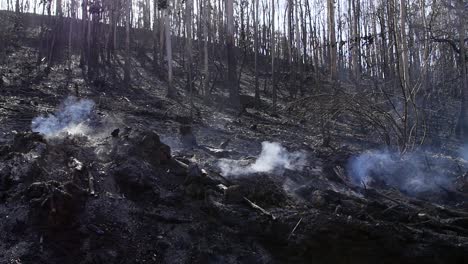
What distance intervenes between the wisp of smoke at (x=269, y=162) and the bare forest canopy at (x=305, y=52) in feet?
3.46

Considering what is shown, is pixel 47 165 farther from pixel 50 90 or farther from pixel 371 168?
pixel 50 90

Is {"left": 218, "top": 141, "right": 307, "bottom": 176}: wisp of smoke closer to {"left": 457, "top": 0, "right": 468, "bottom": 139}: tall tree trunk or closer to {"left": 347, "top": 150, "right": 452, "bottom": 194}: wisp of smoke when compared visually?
{"left": 347, "top": 150, "right": 452, "bottom": 194}: wisp of smoke

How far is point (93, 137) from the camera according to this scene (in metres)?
9.07

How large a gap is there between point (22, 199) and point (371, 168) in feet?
21.8

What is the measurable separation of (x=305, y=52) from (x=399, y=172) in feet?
58.8

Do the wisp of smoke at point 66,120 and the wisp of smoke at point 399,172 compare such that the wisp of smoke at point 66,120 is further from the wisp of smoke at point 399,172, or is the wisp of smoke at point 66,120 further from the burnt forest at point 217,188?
the wisp of smoke at point 399,172

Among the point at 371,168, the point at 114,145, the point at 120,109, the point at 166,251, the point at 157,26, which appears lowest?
the point at 166,251

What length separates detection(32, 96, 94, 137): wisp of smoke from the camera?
9.23 metres

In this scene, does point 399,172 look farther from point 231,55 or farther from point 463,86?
point 231,55

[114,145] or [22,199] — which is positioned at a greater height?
[114,145]

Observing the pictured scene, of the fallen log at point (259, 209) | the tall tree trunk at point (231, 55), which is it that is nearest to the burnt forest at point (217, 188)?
the fallen log at point (259, 209)

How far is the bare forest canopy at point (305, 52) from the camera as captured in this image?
1058cm

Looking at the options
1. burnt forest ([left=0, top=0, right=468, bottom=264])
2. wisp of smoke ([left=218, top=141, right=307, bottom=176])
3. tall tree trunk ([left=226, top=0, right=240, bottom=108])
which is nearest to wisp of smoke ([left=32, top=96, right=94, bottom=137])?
burnt forest ([left=0, top=0, right=468, bottom=264])

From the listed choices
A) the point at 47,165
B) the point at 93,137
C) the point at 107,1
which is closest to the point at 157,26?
the point at 107,1
